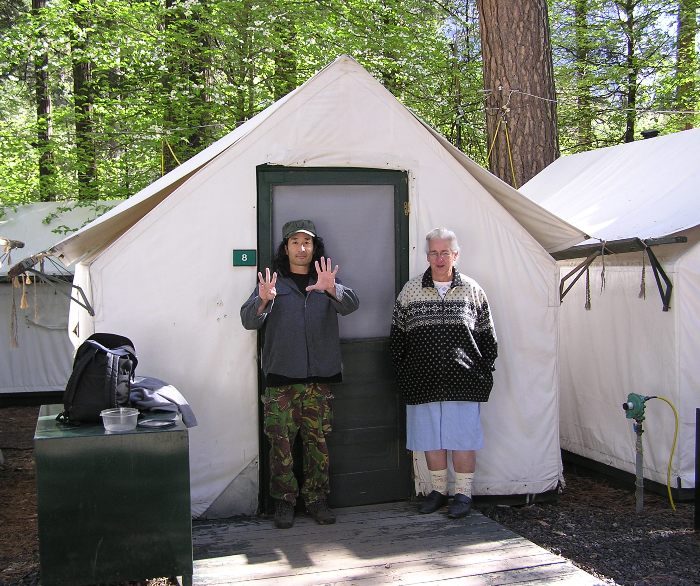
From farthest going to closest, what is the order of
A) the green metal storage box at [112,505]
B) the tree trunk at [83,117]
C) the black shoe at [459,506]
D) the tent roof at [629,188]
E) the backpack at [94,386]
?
1. the tree trunk at [83,117]
2. the tent roof at [629,188]
3. the black shoe at [459,506]
4. the backpack at [94,386]
5. the green metal storage box at [112,505]

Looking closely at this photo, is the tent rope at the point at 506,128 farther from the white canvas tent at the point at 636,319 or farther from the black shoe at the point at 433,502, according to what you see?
the black shoe at the point at 433,502

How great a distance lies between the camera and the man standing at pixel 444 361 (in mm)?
4418

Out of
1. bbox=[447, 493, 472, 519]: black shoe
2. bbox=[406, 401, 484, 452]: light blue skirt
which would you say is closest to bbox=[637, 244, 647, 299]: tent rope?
bbox=[406, 401, 484, 452]: light blue skirt

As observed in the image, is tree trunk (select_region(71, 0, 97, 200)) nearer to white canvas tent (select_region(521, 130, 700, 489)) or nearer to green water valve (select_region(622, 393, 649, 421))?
white canvas tent (select_region(521, 130, 700, 489))

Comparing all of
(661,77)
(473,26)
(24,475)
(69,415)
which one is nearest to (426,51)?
(473,26)

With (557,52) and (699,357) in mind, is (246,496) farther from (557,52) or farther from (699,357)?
(557,52)

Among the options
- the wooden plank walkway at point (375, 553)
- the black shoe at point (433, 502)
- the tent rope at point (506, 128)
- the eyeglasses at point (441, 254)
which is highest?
the tent rope at point (506, 128)

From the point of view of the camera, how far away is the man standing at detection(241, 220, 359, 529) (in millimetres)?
4188

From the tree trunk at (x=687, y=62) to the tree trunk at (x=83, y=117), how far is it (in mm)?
9569

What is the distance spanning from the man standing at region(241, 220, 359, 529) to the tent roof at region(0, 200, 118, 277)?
6.32 metres

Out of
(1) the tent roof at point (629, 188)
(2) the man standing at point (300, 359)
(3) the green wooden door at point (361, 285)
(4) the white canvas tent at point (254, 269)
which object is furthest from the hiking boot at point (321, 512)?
(1) the tent roof at point (629, 188)

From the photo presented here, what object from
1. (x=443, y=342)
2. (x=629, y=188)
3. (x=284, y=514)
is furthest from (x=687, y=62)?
(x=284, y=514)

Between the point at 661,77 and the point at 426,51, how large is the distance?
4.90 m

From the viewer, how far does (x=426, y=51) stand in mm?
11461
